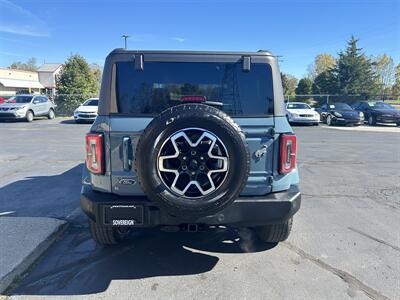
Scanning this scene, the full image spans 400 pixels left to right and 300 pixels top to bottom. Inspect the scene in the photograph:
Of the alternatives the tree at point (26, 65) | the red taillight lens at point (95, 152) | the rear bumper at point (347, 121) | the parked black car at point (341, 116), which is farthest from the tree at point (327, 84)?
the tree at point (26, 65)

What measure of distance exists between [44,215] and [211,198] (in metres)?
3.09

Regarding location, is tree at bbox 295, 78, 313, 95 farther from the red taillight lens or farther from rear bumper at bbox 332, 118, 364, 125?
the red taillight lens

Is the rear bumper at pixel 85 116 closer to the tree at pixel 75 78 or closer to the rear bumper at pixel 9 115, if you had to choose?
the rear bumper at pixel 9 115

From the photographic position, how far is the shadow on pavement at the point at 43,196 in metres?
4.73

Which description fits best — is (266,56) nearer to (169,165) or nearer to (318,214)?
(169,165)

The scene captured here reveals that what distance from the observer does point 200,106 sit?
106 inches

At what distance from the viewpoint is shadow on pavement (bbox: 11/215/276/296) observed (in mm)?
2951

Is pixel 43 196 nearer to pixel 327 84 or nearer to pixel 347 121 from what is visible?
pixel 347 121

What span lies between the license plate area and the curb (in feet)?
3.63

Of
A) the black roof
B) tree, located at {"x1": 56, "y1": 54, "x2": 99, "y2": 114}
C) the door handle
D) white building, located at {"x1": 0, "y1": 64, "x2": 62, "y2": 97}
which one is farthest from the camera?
white building, located at {"x1": 0, "y1": 64, "x2": 62, "y2": 97}

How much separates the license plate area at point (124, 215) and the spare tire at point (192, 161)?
0.86 feet

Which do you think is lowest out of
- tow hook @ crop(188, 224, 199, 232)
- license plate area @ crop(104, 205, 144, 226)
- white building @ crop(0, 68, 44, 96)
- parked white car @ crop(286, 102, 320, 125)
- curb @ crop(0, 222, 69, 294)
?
curb @ crop(0, 222, 69, 294)

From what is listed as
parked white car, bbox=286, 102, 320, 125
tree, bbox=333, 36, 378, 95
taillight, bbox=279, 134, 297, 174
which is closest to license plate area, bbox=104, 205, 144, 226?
taillight, bbox=279, 134, 297, 174

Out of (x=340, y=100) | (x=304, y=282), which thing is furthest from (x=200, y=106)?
(x=340, y=100)
